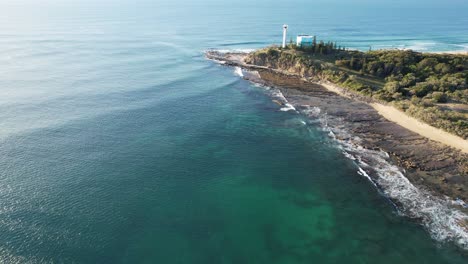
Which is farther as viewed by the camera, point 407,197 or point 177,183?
point 177,183

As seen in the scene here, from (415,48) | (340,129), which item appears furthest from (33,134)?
(415,48)

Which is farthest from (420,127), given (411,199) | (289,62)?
(289,62)

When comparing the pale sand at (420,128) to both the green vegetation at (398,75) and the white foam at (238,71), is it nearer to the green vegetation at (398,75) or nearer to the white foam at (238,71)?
the green vegetation at (398,75)

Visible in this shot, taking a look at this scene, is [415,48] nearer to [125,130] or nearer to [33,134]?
[125,130]

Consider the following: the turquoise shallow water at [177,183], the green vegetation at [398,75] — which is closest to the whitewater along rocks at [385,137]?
the green vegetation at [398,75]

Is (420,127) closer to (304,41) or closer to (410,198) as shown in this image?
(410,198)

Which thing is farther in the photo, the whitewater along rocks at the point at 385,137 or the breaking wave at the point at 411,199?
the whitewater along rocks at the point at 385,137

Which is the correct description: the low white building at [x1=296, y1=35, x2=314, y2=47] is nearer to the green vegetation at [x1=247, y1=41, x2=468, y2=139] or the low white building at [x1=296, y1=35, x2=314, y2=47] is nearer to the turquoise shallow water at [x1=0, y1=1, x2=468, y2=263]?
the green vegetation at [x1=247, y1=41, x2=468, y2=139]
